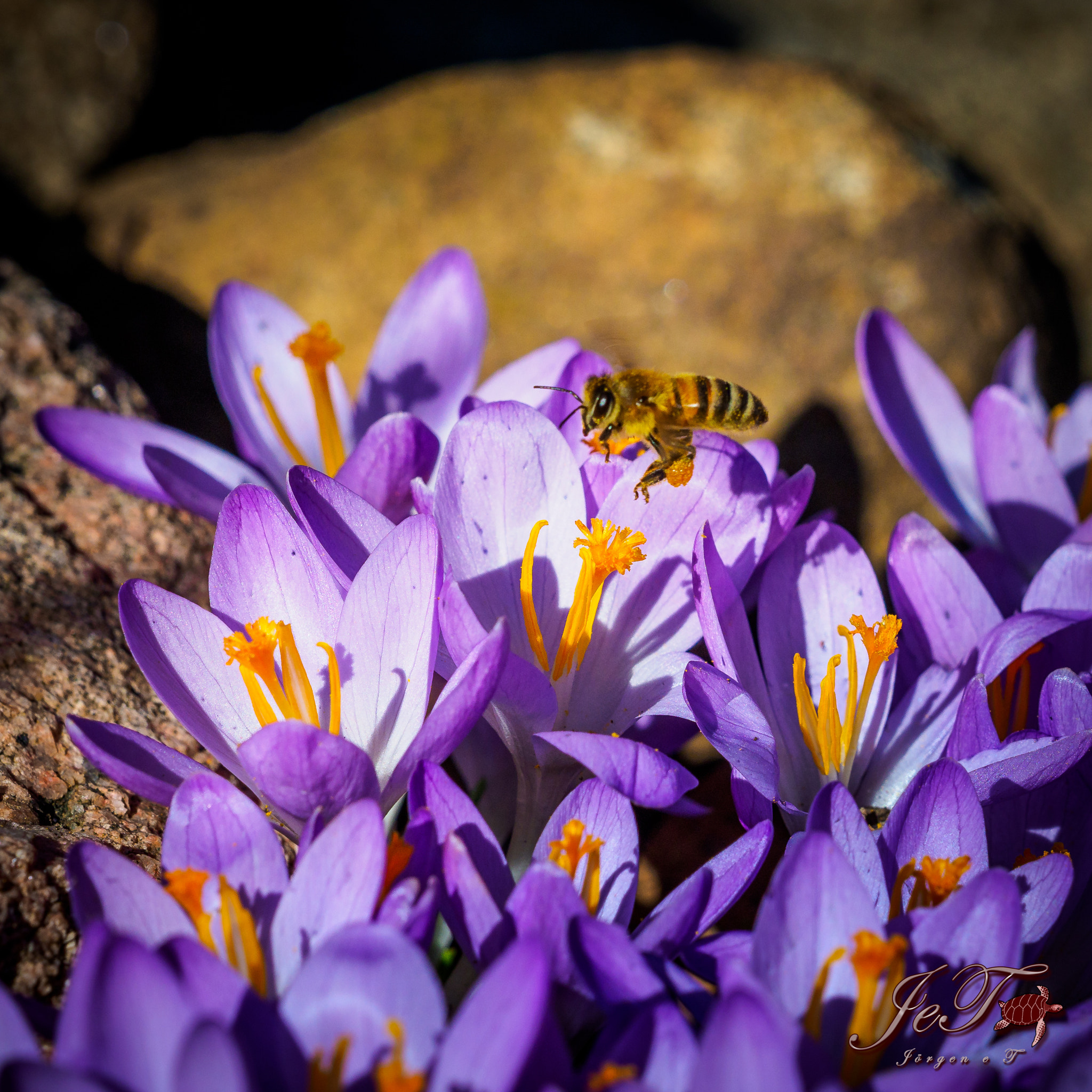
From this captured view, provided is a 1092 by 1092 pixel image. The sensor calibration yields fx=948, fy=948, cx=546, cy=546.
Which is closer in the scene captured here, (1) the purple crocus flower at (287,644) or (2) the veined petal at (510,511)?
(1) the purple crocus flower at (287,644)

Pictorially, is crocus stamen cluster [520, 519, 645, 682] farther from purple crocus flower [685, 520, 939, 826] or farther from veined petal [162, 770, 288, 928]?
veined petal [162, 770, 288, 928]

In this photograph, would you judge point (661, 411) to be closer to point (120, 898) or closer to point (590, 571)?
point (590, 571)

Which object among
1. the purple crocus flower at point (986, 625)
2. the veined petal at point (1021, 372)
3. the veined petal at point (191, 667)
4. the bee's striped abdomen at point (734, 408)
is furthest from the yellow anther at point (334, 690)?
the veined petal at point (1021, 372)

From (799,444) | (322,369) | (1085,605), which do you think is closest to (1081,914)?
(1085,605)

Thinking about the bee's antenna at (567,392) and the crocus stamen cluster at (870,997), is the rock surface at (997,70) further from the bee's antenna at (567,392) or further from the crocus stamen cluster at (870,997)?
the crocus stamen cluster at (870,997)

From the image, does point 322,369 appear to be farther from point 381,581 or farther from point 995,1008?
point 995,1008

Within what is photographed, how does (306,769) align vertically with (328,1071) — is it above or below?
above

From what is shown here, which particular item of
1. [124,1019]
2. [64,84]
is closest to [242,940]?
[124,1019]
